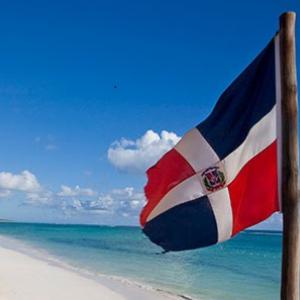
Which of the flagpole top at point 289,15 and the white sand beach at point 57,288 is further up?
the flagpole top at point 289,15

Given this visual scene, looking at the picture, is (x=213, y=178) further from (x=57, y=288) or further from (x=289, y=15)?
(x=57, y=288)

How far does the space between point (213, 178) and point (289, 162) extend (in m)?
0.56

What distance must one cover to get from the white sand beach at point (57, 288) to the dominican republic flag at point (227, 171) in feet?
33.6

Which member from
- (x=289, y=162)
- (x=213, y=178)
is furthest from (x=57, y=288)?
(x=289, y=162)

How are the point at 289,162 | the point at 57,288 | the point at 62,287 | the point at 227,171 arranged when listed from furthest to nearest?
the point at 62,287
the point at 57,288
the point at 227,171
the point at 289,162

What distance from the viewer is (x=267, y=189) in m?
3.66

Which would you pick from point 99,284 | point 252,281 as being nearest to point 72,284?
point 99,284

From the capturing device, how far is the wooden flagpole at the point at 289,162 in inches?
130

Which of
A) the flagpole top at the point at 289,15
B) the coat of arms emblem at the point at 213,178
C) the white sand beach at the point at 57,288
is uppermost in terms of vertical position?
the flagpole top at the point at 289,15

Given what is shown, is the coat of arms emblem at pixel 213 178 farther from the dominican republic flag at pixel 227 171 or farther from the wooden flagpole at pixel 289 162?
the wooden flagpole at pixel 289 162

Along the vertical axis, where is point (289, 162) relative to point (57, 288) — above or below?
above

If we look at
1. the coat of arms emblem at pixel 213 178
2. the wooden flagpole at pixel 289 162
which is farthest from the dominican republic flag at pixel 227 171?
the wooden flagpole at pixel 289 162

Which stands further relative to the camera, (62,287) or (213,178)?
(62,287)

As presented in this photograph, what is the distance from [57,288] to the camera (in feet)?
52.4
